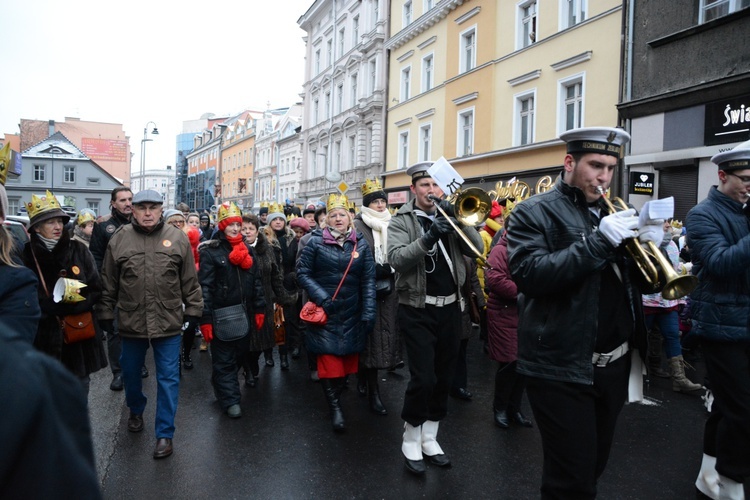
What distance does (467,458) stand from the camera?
4492mm

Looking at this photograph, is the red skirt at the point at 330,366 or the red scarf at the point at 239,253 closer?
the red skirt at the point at 330,366

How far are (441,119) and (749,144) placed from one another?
2185 centimetres

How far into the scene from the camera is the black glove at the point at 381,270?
5836 millimetres

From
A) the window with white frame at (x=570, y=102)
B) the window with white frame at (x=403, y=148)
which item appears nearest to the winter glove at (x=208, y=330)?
the window with white frame at (x=570, y=102)

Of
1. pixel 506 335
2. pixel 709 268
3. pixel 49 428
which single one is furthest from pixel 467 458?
pixel 49 428

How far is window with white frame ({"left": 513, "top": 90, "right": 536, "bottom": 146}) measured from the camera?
19.5 meters

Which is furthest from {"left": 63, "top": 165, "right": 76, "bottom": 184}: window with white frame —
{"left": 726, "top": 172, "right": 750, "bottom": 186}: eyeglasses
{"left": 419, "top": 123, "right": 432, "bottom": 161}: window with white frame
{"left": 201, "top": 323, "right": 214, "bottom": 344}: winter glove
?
{"left": 726, "top": 172, "right": 750, "bottom": 186}: eyeglasses

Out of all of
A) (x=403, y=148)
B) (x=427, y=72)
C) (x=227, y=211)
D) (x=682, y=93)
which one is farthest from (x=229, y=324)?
(x=403, y=148)

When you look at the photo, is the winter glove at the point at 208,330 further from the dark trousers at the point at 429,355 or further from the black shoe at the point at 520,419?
the black shoe at the point at 520,419

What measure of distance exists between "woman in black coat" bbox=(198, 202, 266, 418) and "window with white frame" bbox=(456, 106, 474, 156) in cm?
1831

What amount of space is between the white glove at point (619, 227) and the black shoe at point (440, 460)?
2.54 metres

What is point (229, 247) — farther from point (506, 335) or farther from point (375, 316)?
point (506, 335)

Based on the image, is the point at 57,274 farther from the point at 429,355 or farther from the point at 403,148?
the point at 403,148

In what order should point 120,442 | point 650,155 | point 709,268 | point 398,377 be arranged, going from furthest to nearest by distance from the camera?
point 650,155
point 398,377
point 120,442
point 709,268
